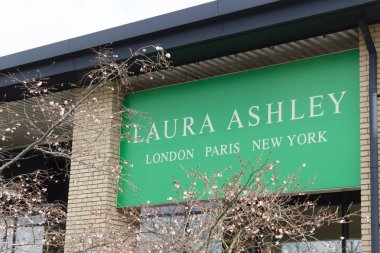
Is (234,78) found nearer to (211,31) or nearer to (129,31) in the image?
(211,31)

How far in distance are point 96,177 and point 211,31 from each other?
3.44 m

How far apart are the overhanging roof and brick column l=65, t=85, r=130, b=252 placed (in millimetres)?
777

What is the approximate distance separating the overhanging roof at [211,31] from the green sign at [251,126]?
0.57 metres

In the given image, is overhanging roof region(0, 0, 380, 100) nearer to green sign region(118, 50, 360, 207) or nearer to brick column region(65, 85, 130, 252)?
green sign region(118, 50, 360, 207)

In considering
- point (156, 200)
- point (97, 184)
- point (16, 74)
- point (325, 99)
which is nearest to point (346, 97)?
point (325, 99)

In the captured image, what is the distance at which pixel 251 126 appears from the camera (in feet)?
36.3

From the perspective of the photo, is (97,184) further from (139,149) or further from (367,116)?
(367,116)

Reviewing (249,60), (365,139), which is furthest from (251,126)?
(365,139)

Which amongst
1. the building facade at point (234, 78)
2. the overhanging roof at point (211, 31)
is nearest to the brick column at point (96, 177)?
the building facade at point (234, 78)

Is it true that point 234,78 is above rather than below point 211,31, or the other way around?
below

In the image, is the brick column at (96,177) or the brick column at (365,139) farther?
the brick column at (96,177)

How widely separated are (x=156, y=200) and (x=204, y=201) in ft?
3.78

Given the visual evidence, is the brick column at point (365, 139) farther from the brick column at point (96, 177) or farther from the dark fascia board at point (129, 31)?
the brick column at point (96, 177)

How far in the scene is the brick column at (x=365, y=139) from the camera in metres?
9.48
